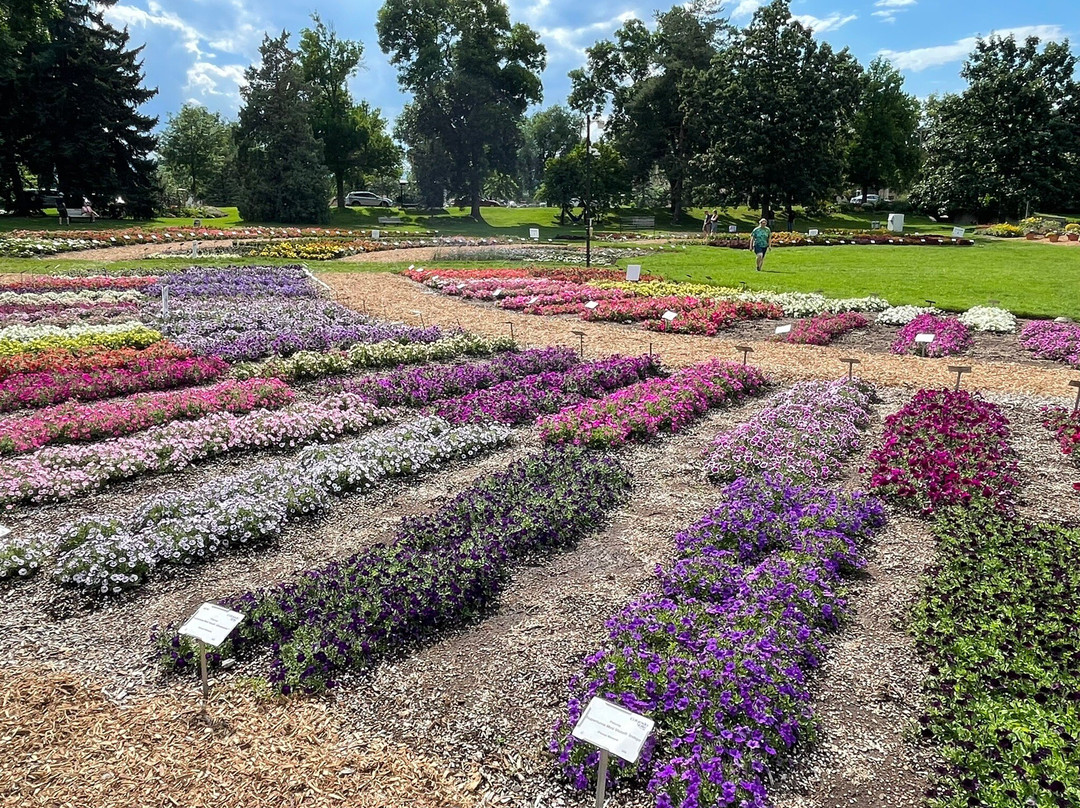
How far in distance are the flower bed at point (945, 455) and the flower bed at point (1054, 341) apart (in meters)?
4.20

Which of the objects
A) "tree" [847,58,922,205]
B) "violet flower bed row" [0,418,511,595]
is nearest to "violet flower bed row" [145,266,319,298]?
"violet flower bed row" [0,418,511,595]

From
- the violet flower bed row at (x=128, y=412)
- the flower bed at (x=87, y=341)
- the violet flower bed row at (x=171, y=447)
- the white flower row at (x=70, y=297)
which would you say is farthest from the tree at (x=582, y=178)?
the violet flower bed row at (x=171, y=447)

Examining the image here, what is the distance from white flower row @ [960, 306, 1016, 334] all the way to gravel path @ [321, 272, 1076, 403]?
258cm

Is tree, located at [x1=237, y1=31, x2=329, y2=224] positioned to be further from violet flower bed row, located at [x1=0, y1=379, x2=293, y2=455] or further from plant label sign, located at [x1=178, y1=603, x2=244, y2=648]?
plant label sign, located at [x1=178, y1=603, x2=244, y2=648]

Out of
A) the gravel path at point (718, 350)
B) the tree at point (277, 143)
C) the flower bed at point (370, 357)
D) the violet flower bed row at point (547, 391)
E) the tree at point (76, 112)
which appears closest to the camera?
the violet flower bed row at point (547, 391)

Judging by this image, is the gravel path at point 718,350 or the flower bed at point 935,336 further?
the flower bed at point 935,336

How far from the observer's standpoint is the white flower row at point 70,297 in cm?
1679

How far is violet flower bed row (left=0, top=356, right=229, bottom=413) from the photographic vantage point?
9914mm

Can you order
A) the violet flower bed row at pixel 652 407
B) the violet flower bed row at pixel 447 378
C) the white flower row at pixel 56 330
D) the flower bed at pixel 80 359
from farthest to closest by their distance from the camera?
the white flower row at pixel 56 330 < the flower bed at pixel 80 359 < the violet flower bed row at pixel 447 378 < the violet flower bed row at pixel 652 407

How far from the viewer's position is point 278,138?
45500 millimetres

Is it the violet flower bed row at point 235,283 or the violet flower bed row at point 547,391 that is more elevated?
the violet flower bed row at point 235,283

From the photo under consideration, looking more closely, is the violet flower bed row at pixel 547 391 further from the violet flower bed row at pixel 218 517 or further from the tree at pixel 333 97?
the tree at pixel 333 97

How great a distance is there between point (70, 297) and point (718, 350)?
15916mm

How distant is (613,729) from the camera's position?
3094mm
